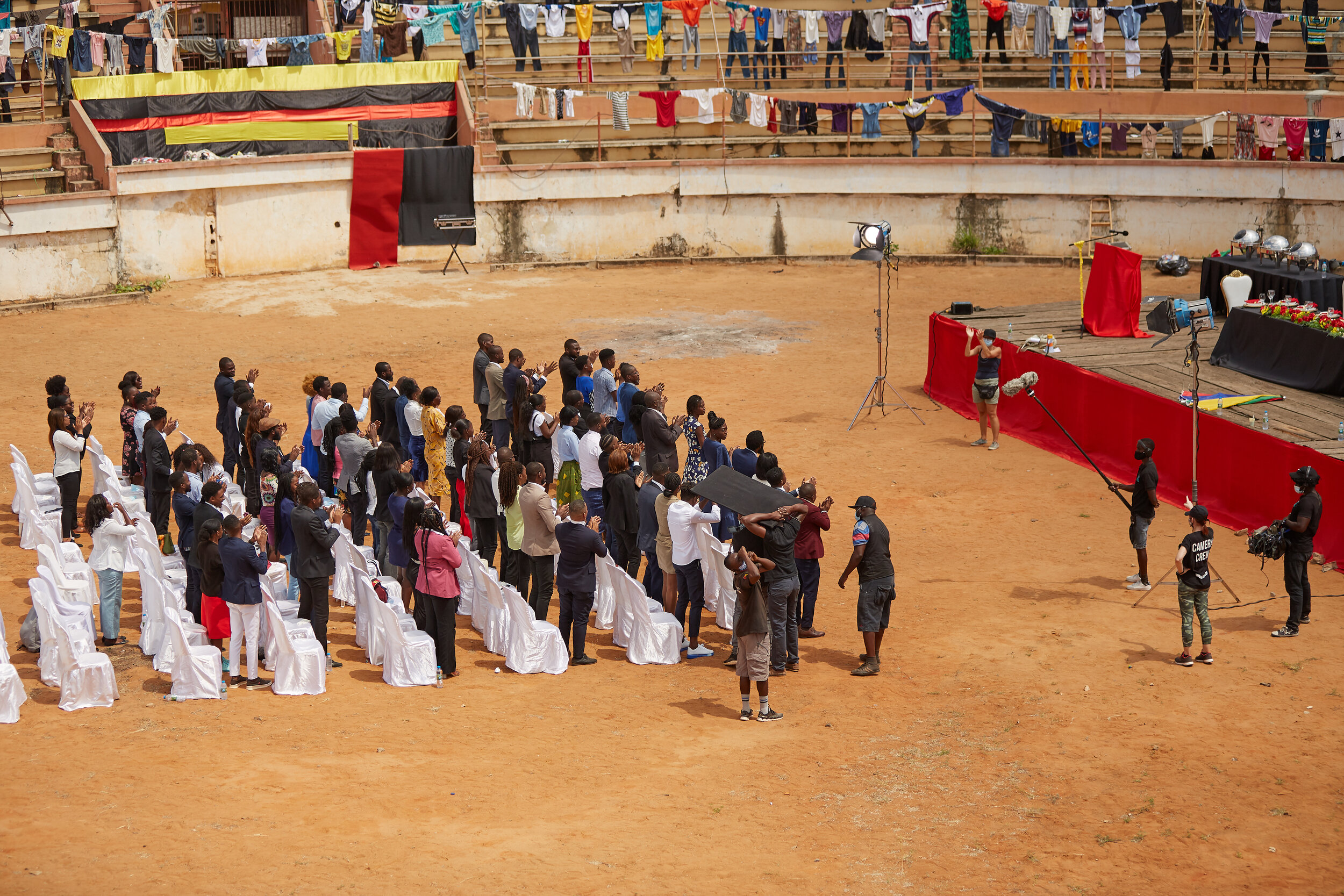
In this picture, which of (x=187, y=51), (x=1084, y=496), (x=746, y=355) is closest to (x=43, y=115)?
(x=187, y=51)

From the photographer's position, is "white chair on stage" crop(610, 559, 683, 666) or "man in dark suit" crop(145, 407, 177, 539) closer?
"white chair on stage" crop(610, 559, 683, 666)

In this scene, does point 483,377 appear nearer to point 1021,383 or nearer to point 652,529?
point 652,529

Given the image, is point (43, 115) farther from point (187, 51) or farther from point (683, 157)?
point (683, 157)

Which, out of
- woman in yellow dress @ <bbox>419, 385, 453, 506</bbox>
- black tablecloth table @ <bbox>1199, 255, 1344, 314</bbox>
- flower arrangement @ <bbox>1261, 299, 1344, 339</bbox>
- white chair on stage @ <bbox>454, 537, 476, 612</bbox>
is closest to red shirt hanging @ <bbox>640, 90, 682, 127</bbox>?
black tablecloth table @ <bbox>1199, 255, 1344, 314</bbox>

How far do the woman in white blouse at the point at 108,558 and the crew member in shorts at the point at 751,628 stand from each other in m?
5.64

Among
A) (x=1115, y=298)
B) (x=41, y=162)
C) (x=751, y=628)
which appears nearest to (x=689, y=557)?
(x=751, y=628)

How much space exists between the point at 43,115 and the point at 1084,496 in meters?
24.3

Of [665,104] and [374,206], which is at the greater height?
[665,104]

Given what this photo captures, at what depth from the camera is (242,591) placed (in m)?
11.5

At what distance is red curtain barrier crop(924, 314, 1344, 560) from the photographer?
15133 millimetres

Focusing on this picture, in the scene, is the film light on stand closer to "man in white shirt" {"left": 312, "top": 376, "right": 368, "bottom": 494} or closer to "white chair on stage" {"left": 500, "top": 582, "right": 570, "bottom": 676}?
"man in white shirt" {"left": 312, "top": 376, "right": 368, "bottom": 494}

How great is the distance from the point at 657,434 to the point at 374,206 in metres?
18.4

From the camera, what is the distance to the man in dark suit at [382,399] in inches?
625

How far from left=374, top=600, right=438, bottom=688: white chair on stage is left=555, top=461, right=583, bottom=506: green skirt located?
307cm
